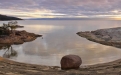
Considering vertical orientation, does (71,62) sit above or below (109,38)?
below

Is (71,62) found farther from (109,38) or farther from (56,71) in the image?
(109,38)

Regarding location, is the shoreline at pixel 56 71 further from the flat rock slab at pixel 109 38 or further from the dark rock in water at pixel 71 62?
the flat rock slab at pixel 109 38

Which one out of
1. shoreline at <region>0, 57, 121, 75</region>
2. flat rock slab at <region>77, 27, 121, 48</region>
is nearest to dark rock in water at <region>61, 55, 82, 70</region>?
shoreline at <region>0, 57, 121, 75</region>

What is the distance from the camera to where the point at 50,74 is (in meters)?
14.1

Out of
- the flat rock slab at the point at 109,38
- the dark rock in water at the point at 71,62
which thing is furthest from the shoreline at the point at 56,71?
the flat rock slab at the point at 109,38

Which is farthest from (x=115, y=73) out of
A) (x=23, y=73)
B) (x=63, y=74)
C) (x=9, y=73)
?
(x=9, y=73)

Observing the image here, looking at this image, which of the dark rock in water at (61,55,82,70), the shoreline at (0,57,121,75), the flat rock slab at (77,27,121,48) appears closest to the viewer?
the shoreline at (0,57,121,75)

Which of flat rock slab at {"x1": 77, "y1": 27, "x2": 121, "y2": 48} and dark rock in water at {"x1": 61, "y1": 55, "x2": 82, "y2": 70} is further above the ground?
flat rock slab at {"x1": 77, "y1": 27, "x2": 121, "y2": 48}

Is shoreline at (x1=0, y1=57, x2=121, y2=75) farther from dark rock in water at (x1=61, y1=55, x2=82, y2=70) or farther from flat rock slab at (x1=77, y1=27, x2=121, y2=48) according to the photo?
flat rock slab at (x1=77, y1=27, x2=121, y2=48)

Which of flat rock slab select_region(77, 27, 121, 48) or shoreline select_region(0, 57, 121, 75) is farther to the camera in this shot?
flat rock slab select_region(77, 27, 121, 48)

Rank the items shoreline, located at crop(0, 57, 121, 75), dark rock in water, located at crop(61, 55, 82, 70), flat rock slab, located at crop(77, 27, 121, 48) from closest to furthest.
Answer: shoreline, located at crop(0, 57, 121, 75) → dark rock in water, located at crop(61, 55, 82, 70) → flat rock slab, located at crop(77, 27, 121, 48)

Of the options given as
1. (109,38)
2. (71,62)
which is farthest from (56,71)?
(109,38)

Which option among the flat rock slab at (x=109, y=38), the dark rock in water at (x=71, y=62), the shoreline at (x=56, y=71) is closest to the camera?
the shoreline at (x=56, y=71)

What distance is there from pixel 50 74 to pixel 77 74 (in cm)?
195
